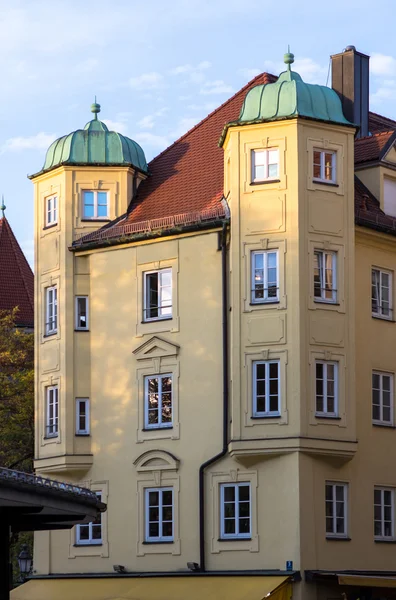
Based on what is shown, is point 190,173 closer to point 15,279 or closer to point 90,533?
point 90,533

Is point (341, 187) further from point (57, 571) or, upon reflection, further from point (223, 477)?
point (57, 571)

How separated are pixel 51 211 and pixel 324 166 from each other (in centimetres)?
1018

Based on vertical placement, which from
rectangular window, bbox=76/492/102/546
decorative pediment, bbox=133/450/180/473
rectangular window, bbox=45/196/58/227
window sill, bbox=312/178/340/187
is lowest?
rectangular window, bbox=76/492/102/546

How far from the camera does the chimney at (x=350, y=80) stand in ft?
160

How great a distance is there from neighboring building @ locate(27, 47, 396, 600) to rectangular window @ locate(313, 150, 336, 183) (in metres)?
0.06

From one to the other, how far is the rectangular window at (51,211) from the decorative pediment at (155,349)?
5770mm

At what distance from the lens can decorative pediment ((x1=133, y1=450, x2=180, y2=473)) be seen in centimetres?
4516

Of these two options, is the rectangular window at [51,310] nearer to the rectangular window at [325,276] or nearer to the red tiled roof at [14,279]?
the rectangular window at [325,276]

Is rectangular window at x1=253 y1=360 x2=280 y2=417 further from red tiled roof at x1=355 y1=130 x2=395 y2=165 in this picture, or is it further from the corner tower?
red tiled roof at x1=355 y1=130 x2=395 y2=165

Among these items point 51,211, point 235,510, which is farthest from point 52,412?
point 235,510

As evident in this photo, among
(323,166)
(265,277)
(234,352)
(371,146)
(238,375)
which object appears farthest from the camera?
(371,146)

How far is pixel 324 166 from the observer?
44.4 meters

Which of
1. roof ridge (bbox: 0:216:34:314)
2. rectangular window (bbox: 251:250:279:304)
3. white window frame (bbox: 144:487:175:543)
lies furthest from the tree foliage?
roof ridge (bbox: 0:216:34:314)

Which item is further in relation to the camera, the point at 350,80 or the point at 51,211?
the point at 51,211
